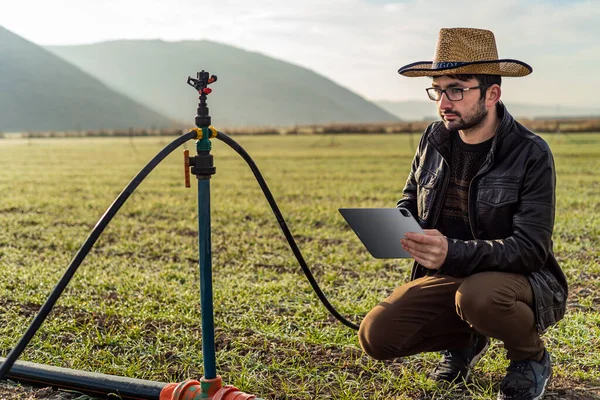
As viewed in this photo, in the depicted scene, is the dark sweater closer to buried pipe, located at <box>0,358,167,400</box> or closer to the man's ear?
the man's ear

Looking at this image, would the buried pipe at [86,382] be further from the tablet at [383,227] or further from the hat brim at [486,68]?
the hat brim at [486,68]

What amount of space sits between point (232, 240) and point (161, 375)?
156 inches

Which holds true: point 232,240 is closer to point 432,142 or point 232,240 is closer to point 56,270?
point 56,270

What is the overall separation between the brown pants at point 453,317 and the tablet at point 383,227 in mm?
343

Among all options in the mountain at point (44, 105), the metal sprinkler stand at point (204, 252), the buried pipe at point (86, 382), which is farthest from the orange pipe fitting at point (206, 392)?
the mountain at point (44, 105)

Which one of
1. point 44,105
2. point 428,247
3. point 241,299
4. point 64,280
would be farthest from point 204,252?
point 44,105

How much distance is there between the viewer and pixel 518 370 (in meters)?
3.00

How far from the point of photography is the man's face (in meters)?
3.05

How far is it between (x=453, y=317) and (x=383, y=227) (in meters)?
0.71

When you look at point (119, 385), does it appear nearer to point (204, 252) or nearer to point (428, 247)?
point (204, 252)

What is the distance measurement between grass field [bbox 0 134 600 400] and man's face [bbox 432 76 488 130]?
145cm

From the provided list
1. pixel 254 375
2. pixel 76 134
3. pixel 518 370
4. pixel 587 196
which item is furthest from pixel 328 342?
pixel 76 134

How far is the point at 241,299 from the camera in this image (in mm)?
4750

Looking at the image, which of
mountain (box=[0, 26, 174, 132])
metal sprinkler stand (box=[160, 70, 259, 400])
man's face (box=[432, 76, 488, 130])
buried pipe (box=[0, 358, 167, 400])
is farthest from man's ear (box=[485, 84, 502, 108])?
mountain (box=[0, 26, 174, 132])
